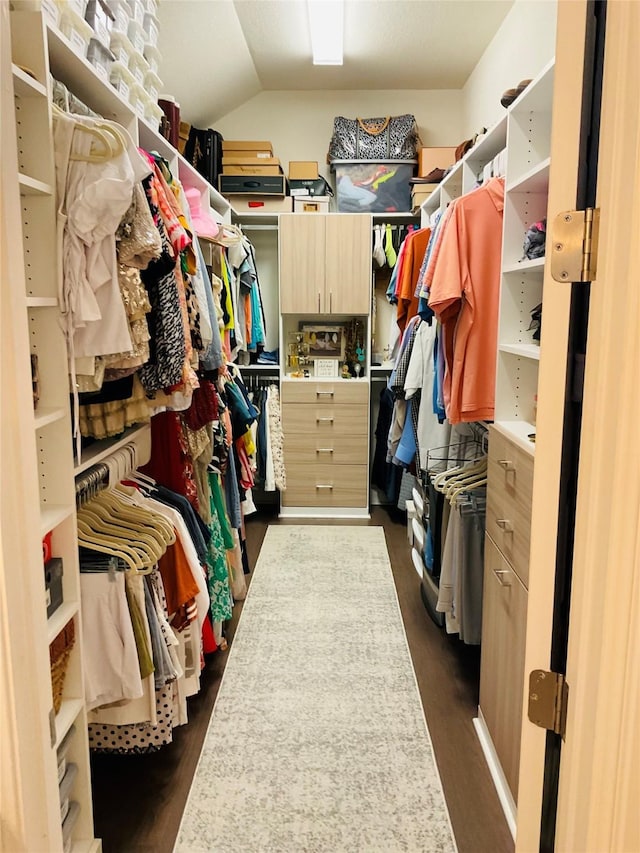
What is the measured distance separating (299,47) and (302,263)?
1.30 meters

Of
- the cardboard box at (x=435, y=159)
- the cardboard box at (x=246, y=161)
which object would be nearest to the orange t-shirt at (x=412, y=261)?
the cardboard box at (x=435, y=159)

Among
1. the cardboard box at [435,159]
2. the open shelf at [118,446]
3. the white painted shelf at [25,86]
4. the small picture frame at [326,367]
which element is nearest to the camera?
the white painted shelf at [25,86]

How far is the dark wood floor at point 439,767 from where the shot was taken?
1.84m

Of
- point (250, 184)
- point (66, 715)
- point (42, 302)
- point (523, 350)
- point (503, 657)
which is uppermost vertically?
point (250, 184)

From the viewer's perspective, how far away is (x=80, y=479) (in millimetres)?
1800

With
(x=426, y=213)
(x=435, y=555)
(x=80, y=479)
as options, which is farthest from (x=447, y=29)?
(x=80, y=479)

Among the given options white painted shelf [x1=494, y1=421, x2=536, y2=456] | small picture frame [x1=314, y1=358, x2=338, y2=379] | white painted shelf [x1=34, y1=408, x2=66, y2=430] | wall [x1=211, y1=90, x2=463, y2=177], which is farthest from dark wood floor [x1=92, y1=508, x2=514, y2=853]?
wall [x1=211, y1=90, x2=463, y2=177]

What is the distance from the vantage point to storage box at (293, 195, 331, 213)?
4.48m

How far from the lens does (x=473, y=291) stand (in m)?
2.33

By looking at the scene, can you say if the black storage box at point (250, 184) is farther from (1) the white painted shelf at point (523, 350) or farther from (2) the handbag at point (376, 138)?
(1) the white painted shelf at point (523, 350)

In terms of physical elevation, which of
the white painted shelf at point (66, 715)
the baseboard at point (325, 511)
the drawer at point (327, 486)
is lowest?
the baseboard at point (325, 511)

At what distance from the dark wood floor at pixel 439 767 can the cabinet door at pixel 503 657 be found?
0.40 feet

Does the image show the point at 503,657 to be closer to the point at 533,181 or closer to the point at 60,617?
the point at 60,617

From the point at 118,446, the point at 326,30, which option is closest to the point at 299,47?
the point at 326,30
